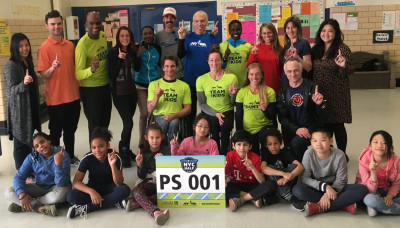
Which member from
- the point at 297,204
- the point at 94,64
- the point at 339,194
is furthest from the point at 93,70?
the point at 339,194

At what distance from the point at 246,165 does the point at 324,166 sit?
23.2 inches

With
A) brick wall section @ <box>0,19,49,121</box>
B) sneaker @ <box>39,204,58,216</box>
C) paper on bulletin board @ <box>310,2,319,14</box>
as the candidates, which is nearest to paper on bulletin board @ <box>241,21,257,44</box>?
paper on bulletin board @ <box>310,2,319,14</box>

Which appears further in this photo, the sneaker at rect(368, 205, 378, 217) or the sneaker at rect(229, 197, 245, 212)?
the sneaker at rect(229, 197, 245, 212)

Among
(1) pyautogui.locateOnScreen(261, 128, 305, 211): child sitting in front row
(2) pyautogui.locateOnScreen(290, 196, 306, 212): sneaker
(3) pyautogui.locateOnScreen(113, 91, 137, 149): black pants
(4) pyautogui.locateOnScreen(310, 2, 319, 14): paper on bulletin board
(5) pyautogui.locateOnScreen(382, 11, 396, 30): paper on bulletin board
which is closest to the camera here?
(2) pyautogui.locateOnScreen(290, 196, 306, 212): sneaker

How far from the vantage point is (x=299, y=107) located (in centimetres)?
360

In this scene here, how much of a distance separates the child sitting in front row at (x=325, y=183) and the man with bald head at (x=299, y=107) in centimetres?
47

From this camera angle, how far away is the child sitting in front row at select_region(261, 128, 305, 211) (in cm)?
310

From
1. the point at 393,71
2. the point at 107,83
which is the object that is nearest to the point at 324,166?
the point at 107,83

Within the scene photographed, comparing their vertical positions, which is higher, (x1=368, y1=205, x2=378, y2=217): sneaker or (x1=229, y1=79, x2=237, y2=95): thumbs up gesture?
(x1=229, y1=79, x2=237, y2=95): thumbs up gesture

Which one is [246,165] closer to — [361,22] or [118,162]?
[118,162]

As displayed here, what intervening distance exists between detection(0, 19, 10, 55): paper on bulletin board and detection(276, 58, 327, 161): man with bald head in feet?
13.5

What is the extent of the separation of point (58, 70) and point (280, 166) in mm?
2307

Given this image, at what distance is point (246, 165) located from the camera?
3.10 meters

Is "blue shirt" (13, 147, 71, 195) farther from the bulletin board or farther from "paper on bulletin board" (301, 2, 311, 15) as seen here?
"paper on bulletin board" (301, 2, 311, 15)
